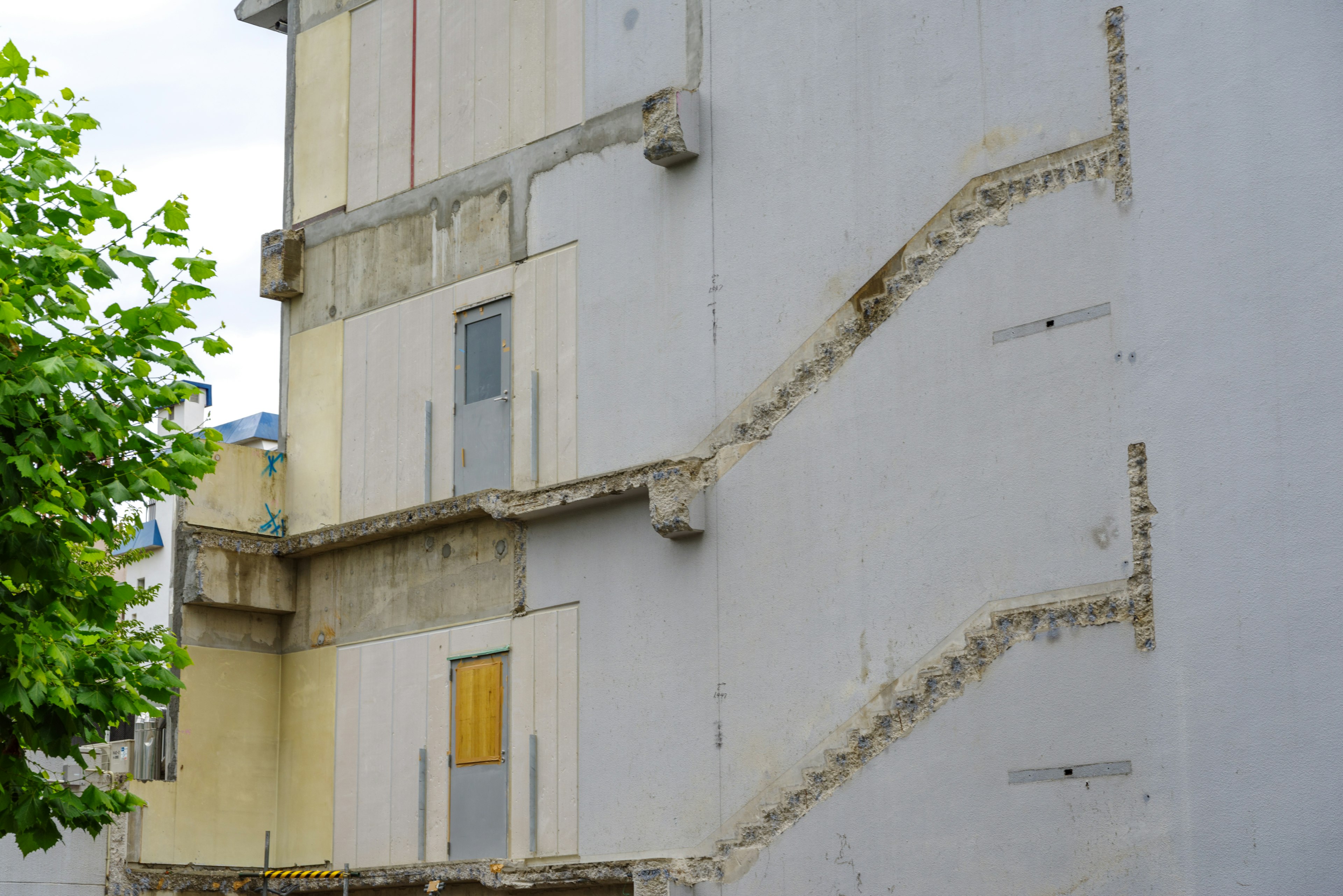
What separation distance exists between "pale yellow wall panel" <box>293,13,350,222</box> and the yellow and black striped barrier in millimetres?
8500

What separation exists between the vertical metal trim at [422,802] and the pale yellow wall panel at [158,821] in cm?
319

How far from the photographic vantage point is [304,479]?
21609 millimetres

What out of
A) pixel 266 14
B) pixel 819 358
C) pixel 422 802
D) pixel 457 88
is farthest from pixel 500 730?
pixel 266 14

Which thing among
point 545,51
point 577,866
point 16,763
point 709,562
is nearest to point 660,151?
point 545,51

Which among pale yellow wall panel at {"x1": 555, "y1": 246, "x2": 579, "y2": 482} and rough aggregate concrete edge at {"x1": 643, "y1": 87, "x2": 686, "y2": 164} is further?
pale yellow wall panel at {"x1": 555, "y1": 246, "x2": 579, "y2": 482}

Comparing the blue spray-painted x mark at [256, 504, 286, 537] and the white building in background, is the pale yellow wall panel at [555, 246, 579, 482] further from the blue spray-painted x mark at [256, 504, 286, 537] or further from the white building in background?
the white building in background

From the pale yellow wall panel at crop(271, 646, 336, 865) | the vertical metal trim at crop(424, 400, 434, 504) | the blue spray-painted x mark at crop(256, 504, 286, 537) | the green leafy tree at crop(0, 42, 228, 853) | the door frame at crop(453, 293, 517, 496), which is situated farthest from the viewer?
the blue spray-painted x mark at crop(256, 504, 286, 537)

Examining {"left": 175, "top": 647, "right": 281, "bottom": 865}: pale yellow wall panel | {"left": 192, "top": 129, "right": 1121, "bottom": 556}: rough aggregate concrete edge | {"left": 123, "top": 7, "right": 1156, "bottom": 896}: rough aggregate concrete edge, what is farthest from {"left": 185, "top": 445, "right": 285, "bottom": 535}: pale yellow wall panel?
{"left": 123, "top": 7, "right": 1156, "bottom": 896}: rough aggregate concrete edge

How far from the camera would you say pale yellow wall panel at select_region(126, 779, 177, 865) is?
1962cm

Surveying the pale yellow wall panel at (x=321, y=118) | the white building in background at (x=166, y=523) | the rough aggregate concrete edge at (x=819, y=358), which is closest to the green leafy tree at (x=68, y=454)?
the rough aggregate concrete edge at (x=819, y=358)

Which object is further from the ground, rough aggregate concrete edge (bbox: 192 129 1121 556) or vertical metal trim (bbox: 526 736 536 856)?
rough aggregate concrete edge (bbox: 192 129 1121 556)

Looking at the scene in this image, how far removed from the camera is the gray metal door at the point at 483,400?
63.5 ft

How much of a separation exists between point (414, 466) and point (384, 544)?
1.12 m

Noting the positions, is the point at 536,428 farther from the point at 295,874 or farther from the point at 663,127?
the point at 295,874
